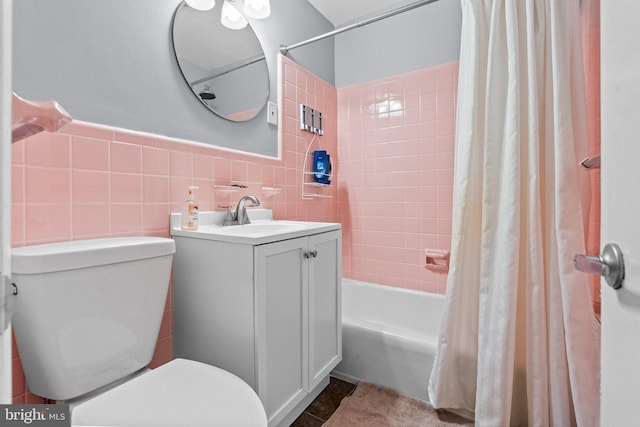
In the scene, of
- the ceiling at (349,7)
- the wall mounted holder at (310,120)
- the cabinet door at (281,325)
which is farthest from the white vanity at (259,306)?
the ceiling at (349,7)

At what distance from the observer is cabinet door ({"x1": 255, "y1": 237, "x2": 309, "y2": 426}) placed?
1034 mm

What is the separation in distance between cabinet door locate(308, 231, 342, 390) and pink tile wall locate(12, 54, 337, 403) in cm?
53

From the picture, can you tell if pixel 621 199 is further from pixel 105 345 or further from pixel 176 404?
pixel 105 345

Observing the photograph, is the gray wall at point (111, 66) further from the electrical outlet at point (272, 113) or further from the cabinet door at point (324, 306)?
the cabinet door at point (324, 306)

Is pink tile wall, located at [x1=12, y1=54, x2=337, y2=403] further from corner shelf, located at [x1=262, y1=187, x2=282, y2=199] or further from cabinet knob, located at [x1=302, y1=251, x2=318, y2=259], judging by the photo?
cabinet knob, located at [x1=302, y1=251, x2=318, y2=259]

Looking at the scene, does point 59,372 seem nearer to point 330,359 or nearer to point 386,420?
point 330,359

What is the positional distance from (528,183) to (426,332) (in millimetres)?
1169

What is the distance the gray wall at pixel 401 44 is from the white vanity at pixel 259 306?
1521 mm

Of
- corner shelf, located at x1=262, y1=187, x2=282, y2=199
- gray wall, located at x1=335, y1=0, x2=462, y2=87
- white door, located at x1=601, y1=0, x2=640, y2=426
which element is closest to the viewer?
white door, located at x1=601, y1=0, x2=640, y2=426

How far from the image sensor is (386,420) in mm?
1318

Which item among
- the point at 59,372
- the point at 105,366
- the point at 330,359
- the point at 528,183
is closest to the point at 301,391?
the point at 330,359

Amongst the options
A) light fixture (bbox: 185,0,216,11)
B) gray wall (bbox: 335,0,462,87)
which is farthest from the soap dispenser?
gray wall (bbox: 335,0,462,87)

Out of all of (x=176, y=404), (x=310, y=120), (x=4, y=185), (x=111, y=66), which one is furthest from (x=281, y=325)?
(x=310, y=120)

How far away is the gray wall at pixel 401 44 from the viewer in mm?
1995
